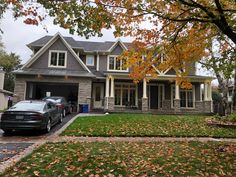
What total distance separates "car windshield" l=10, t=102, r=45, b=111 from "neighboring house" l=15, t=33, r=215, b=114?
34.5 feet

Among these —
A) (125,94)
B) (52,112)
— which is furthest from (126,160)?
(125,94)

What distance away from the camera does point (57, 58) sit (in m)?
25.0

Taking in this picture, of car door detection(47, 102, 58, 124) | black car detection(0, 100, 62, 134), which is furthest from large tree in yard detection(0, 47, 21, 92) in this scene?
black car detection(0, 100, 62, 134)

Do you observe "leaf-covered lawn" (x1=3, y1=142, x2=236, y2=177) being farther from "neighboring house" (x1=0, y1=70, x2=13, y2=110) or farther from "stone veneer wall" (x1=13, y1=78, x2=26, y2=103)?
"neighboring house" (x1=0, y1=70, x2=13, y2=110)

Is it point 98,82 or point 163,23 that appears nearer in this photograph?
point 163,23

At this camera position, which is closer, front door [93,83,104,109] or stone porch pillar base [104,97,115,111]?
stone porch pillar base [104,97,115,111]

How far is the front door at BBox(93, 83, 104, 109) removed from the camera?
1063 inches

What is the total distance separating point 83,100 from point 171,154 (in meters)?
16.8

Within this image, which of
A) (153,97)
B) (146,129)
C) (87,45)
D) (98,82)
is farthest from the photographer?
(87,45)

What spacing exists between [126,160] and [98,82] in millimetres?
20347

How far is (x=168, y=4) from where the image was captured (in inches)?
334

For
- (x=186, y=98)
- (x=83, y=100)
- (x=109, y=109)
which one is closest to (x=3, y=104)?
(x=83, y=100)

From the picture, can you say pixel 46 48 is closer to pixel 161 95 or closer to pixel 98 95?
pixel 98 95

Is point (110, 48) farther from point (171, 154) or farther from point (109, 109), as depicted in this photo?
point (171, 154)
